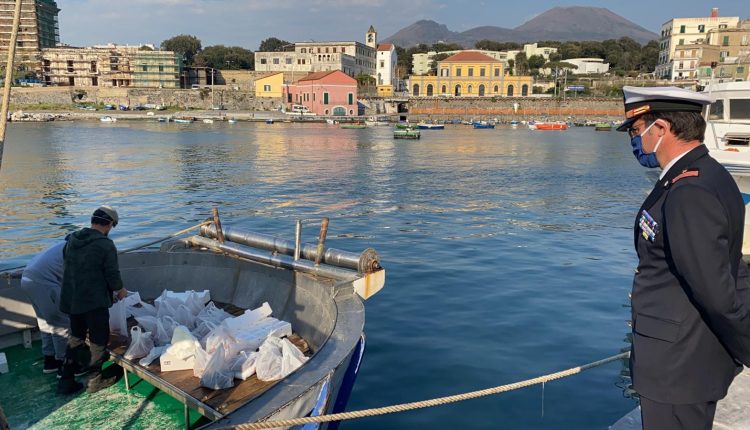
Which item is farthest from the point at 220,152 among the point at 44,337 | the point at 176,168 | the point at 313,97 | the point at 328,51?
the point at 328,51

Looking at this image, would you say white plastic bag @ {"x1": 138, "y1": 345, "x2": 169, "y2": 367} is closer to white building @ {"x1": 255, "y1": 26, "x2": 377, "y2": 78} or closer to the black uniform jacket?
the black uniform jacket

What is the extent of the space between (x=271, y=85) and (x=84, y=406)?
118m

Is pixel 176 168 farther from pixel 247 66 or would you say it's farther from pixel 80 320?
pixel 247 66

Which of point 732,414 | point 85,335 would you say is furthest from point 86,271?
point 732,414

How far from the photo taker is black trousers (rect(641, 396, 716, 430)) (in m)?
2.67

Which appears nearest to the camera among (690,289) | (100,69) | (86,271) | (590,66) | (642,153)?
(690,289)

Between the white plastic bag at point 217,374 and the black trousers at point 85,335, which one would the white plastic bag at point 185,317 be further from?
the white plastic bag at point 217,374

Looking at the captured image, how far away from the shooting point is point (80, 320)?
18.5ft

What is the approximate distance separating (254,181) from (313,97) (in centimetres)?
7497

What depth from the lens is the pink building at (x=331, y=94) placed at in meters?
102

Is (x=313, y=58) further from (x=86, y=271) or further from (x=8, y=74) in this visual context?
(x=8, y=74)

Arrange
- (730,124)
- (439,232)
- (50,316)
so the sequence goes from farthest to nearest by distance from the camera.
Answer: (439,232)
(730,124)
(50,316)

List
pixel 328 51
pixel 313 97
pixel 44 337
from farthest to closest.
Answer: pixel 328 51
pixel 313 97
pixel 44 337

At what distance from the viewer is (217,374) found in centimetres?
551
